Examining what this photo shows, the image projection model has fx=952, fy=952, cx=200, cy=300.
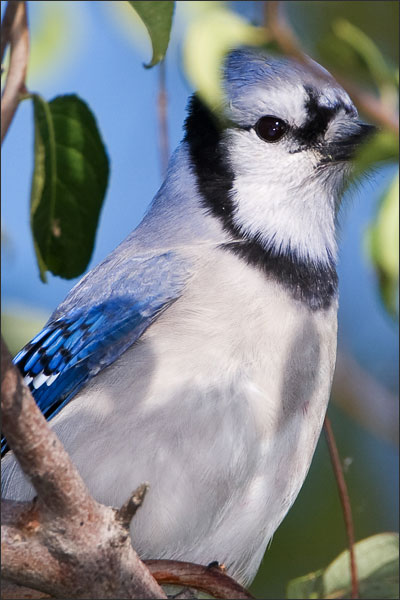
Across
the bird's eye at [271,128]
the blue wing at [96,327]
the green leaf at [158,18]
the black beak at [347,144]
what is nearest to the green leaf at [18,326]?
the blue wing at [96,327]

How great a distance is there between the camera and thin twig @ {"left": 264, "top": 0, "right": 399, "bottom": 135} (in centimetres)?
143

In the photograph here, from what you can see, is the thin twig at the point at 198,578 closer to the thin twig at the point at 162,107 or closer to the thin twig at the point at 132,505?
the thin twig at the point at 132,505

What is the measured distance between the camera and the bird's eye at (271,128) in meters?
2.68

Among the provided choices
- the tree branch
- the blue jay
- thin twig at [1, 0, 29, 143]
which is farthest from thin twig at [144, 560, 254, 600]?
thin twig at [1, 0, 29, 143]

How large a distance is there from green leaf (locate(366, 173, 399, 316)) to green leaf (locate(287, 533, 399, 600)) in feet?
3.18

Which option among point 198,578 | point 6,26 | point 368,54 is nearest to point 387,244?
point 368,54

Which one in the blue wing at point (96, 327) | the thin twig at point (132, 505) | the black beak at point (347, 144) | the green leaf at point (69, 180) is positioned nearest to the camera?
the thin twig at point (132, 505)

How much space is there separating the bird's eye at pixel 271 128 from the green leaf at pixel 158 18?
3.14 ft

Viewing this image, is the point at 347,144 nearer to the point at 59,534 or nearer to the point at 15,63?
the point at 15,63

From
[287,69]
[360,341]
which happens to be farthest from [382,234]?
[360,341]

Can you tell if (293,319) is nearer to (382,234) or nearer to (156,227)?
(156,227)

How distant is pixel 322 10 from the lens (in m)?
2.06

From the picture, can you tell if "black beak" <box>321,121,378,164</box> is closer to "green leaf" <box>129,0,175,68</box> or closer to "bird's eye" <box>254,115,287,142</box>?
"bird's eye" <box>254,115,287,142</box>

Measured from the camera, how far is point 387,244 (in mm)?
1299
